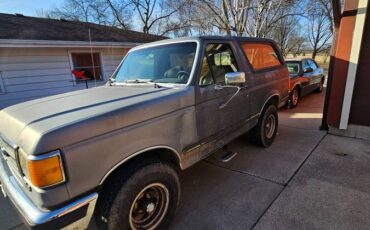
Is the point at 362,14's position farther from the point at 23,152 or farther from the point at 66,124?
the point at 23,152

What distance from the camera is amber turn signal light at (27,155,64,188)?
1531 millimetres

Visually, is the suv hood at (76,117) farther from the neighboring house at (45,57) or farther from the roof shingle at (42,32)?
the roof shingle at (42,32)

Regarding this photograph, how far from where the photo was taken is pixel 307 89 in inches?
339

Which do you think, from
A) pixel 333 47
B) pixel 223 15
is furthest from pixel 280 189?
pixel 223 15

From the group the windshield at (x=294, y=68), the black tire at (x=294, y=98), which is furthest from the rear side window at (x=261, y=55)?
the windshield at (x=294, y=68)

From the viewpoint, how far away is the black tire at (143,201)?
1928mm

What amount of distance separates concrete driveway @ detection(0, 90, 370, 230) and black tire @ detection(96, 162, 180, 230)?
0.30 m

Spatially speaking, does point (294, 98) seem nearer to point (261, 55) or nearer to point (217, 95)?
point (261, 55)

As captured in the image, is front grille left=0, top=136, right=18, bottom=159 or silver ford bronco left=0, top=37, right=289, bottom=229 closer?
silver ford bronco left=0, top=37, right=289, bottom=229

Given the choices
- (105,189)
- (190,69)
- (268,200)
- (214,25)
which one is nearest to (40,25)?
(190,69)

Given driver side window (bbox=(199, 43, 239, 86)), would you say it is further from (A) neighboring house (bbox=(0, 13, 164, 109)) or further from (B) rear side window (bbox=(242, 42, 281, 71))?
(A) neighboring house (bbox=(0, 13, 164, 109))

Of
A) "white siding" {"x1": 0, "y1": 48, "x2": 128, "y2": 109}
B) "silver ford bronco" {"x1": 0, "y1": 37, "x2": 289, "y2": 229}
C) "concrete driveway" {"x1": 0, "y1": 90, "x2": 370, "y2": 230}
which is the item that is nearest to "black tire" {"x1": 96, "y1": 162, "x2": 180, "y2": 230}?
"silver ford bronco" {"x1": 0, "y1": 37, "x2": 289, "y2": 229}

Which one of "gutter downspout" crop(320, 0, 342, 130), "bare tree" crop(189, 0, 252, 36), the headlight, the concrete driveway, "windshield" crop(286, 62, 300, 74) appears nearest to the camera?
the headlight

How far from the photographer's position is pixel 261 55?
4047mm
